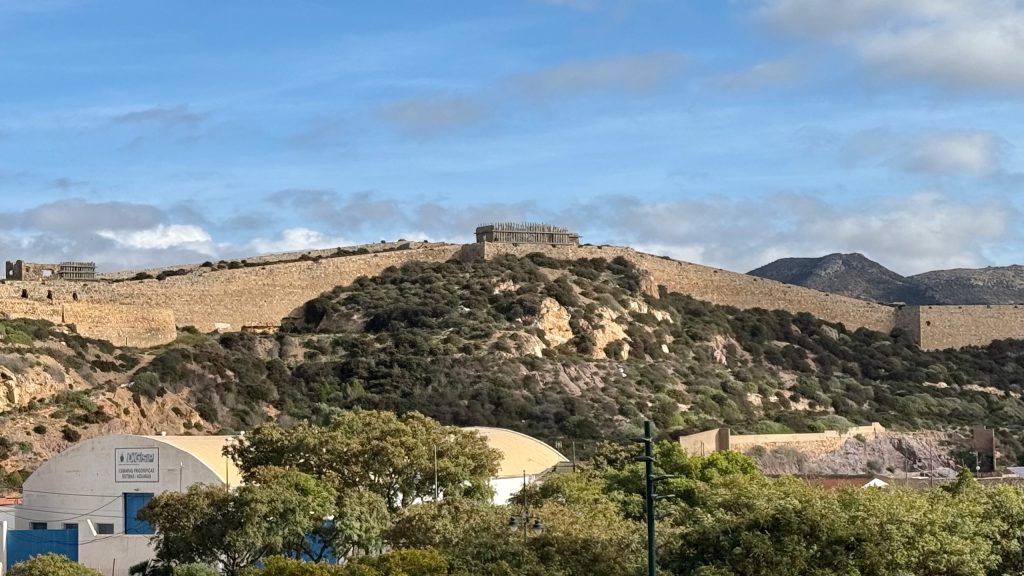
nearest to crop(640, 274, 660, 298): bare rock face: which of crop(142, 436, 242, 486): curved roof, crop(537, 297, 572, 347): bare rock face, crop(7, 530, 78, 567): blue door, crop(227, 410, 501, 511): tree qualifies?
crop(537, 297, 572, 347): bare rock face

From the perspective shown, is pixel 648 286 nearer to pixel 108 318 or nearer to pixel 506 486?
pixel 108 318

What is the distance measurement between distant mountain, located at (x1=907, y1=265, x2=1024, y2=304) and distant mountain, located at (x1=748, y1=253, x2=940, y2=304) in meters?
1.00

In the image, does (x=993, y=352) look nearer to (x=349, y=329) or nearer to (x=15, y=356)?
(x=349, y=329)

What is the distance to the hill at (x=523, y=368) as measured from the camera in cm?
5622

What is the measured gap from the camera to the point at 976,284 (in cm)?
12644

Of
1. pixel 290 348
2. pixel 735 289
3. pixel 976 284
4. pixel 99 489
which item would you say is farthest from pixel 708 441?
pixel 976 284

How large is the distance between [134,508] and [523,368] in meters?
26.7

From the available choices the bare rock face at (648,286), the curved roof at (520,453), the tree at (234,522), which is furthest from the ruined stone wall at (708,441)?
the bare rock face at (648,286)

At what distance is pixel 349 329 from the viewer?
229 feet

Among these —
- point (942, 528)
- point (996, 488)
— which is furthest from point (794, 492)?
point (996, 488)

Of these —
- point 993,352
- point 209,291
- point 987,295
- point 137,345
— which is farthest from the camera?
point 987,295

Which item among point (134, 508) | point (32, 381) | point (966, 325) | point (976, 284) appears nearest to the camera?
point (134, 508)

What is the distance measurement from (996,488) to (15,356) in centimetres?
3274

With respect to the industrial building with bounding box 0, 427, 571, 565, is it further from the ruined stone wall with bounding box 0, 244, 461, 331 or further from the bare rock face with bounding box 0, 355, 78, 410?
the ruined stone wall with bounding box 0, 244, 461, 331
